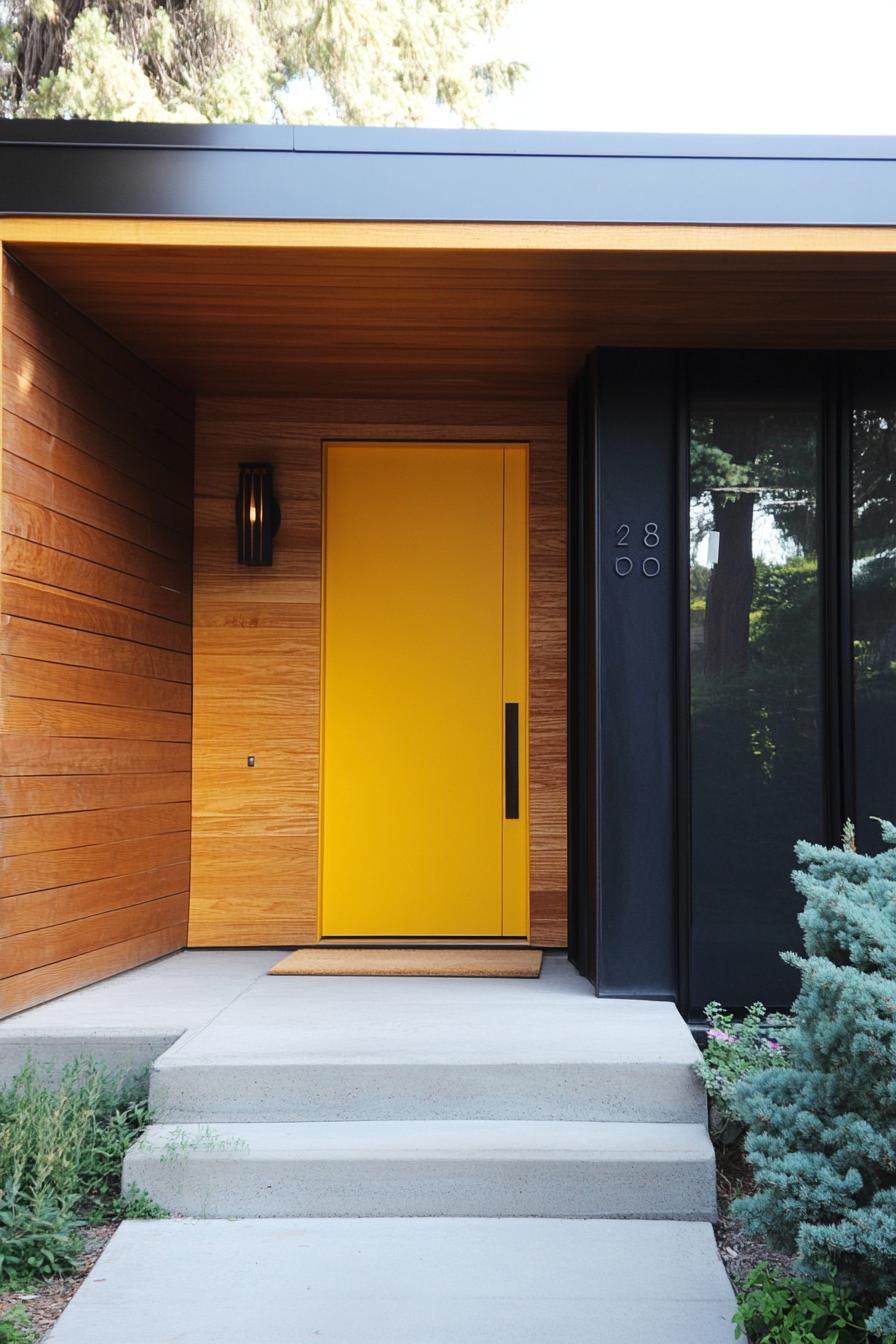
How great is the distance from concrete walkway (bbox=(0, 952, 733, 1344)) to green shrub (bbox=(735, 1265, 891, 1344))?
104mm

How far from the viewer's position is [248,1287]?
262 cm

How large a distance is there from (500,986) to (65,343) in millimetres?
2801

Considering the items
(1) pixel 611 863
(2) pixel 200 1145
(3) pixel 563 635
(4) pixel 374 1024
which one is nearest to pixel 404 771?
(3) pixel 563 635

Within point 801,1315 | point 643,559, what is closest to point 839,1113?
point 801,1315

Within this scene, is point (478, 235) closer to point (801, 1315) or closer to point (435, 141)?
point (435, 141)

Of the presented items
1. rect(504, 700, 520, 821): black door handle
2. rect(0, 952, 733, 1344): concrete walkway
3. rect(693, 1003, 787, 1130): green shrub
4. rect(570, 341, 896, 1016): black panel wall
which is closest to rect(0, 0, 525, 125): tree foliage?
rect(504, 700, 520, 821): black door handle

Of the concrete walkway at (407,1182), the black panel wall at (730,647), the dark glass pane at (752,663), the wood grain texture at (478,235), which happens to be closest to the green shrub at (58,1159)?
the concrete walkway at (407,1182)

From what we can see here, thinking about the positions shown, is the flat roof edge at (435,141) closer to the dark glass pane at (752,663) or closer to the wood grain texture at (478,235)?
the wood grain texture at (478,235)

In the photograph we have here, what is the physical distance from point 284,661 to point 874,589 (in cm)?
250

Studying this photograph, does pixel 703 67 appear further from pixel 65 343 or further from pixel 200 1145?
pixel 200 1145

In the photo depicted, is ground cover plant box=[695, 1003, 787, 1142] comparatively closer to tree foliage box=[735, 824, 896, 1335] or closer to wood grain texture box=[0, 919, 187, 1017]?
tree foliage box=[735, 824, 896, 1335]

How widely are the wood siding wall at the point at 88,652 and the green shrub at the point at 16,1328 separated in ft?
3.98

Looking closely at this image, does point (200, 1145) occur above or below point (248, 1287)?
above

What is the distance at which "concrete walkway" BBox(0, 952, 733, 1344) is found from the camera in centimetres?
250
